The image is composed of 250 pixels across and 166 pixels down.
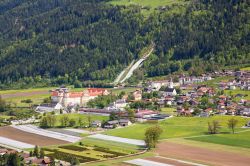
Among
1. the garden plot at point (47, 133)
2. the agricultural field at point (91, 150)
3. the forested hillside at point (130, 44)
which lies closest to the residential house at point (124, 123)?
the garden plot at point (47, 133)

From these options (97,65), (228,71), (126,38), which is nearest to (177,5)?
(126,38)

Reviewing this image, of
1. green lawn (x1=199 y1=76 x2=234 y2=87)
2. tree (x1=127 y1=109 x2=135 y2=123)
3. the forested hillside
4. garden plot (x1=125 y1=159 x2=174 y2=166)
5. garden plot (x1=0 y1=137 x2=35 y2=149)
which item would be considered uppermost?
the forested hillside

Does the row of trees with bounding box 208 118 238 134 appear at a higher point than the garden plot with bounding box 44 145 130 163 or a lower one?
higher

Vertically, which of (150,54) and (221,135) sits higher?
(150,54)

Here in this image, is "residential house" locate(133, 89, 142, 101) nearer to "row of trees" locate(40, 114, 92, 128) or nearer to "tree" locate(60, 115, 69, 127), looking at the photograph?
"row of trees" locate(40, 114, 92, 128)

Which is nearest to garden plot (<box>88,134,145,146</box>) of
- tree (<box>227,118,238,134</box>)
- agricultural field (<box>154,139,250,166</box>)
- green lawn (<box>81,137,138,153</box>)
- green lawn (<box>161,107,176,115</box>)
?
green lawn (<box>81,137,138,153</box>)

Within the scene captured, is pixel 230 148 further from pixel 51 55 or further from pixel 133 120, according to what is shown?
pixel 51 55
